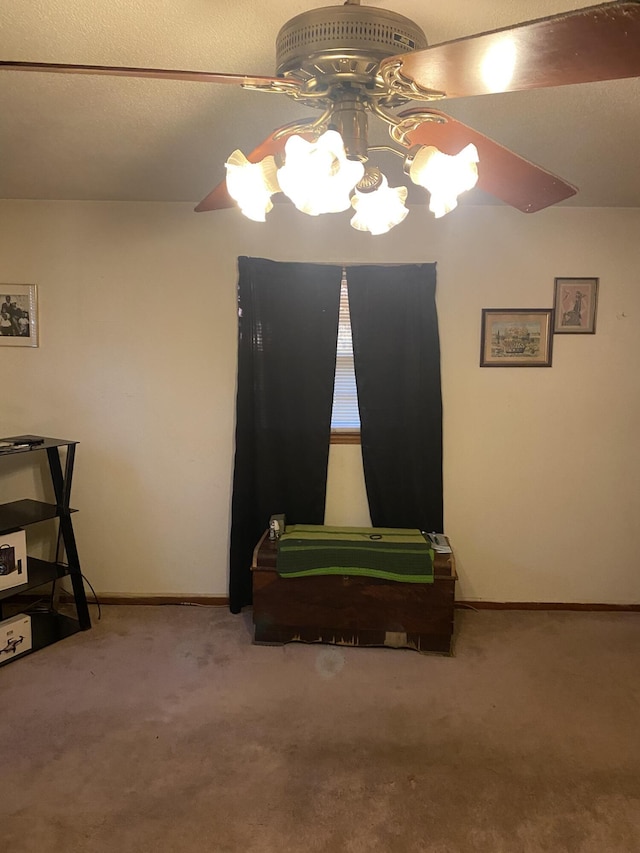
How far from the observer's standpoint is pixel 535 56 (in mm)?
947

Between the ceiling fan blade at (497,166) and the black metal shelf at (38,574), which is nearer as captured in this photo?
the ceiling fan blade at (497,166)

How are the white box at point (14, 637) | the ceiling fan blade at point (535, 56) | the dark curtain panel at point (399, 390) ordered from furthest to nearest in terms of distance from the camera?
the dark curtain panel at point (399, 390)
the white box at point (14, 637)
the ceiling fan blade at point (535, 56)

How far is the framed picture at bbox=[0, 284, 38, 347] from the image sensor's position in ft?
10.1

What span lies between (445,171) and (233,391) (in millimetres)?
2074

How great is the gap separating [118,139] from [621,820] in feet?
9.53

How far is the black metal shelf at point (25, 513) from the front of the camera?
2676 mm

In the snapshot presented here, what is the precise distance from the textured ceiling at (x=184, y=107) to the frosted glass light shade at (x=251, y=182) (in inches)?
15.1

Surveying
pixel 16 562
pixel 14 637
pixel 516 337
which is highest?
pixel 516 337

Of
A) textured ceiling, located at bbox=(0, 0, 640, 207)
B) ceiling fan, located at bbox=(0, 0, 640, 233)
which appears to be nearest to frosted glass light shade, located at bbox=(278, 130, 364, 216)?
ceiling fan, located at bbox=(0, 0, 640, 233)

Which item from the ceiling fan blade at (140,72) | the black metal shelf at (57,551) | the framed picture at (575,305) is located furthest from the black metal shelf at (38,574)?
the framed picture at (575,305)

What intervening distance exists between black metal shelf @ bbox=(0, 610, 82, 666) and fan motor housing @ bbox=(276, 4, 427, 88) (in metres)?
2.70

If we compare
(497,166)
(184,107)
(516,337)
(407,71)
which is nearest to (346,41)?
(407,71)

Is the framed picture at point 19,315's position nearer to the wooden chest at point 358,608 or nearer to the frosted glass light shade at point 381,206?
the wooden chest at point 358,608

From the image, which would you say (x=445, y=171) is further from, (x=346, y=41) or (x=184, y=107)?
(x=184, y=107)
